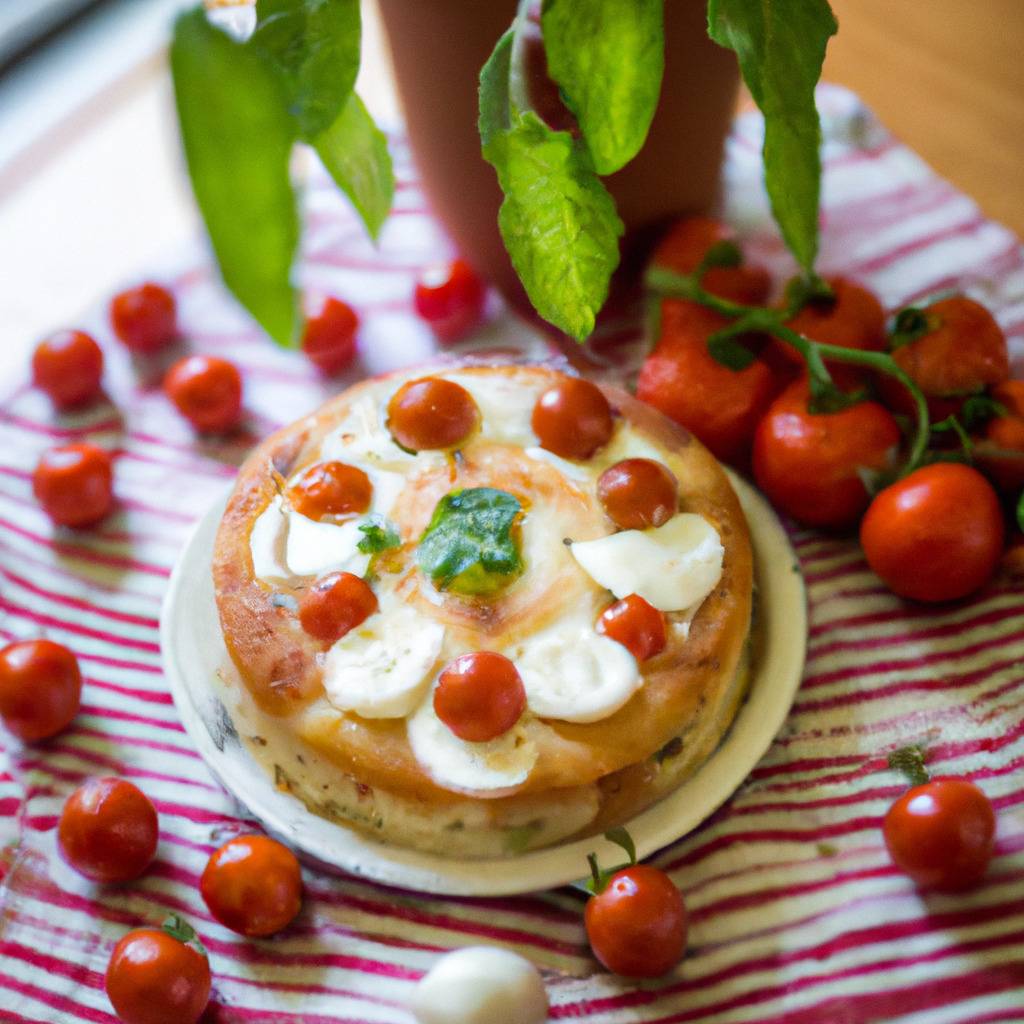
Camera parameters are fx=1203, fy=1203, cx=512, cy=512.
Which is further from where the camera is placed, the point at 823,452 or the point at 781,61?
the point at 823,452

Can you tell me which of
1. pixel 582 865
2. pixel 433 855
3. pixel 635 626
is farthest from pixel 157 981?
pixel 635 626

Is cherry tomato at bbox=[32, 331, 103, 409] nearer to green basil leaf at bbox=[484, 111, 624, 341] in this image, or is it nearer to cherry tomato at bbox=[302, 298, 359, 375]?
cherry tomato at bbox=[302, 298, 359, 375]

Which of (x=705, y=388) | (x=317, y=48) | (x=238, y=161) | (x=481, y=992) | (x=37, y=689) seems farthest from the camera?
(x=705, y=388)

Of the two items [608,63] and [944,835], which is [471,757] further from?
[608,63]

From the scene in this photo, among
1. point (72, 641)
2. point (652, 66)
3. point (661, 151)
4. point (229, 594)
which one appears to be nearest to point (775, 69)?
point (652, 66)

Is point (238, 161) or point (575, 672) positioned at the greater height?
point (238, 161)

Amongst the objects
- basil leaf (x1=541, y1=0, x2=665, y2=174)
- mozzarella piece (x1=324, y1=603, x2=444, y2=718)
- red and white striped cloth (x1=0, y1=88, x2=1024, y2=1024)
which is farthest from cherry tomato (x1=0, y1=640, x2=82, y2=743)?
basil leaf (x1=541, y1=0, x2=665, y2=174)

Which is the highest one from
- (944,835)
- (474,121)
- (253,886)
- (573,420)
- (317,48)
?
(317,48)
